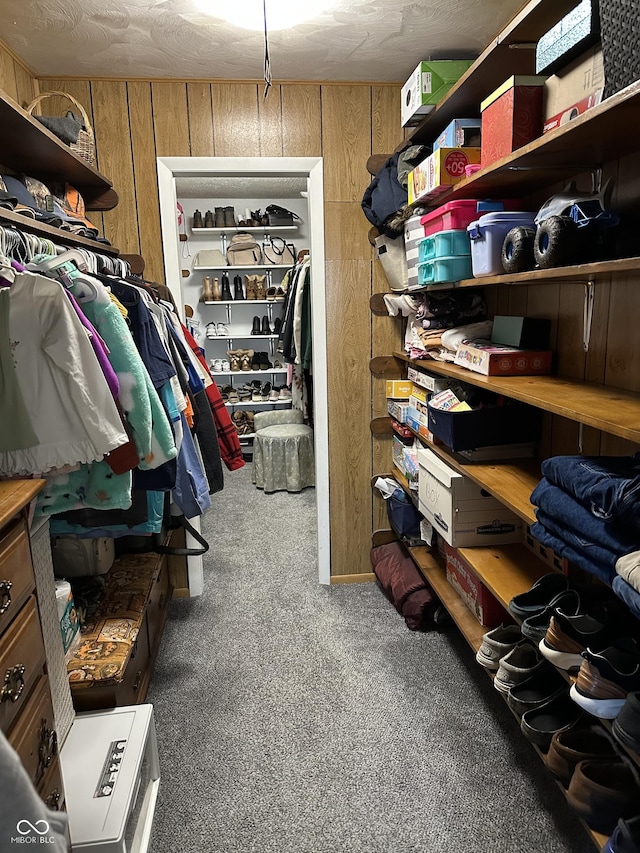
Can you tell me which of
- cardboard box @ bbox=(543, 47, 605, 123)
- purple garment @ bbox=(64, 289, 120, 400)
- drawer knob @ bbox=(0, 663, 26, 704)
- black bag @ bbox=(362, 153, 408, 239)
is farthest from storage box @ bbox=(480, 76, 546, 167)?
drawer knob @ bbox=(0, 663, 26, 704)

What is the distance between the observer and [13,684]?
0.98 m

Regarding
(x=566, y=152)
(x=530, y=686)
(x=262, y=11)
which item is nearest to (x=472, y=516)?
(x=530, y=686)

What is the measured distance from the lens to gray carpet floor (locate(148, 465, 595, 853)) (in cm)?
154

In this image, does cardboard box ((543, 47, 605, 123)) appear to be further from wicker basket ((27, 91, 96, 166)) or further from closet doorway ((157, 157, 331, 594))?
wicker basket ((27, 91, 96, 166))

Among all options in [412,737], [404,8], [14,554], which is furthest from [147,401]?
[404,8]

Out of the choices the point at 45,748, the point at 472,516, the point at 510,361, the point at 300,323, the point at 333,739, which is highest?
the point at 300,323

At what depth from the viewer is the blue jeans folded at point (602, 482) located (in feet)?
3.23

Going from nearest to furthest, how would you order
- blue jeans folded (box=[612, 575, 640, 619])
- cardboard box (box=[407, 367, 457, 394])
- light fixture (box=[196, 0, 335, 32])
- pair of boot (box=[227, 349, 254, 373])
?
blue jeans folded (box=[612, 575, 640, 619])
light fixture (box=[196, 0, 335, 32])
cardboard box (box=[407, 367, 457, 394])
pair of boot (box=[227, 349, 254, 373])

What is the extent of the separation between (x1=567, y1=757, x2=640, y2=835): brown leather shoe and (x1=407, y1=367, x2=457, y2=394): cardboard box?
1302 millimetres

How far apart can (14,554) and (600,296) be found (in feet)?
5.06

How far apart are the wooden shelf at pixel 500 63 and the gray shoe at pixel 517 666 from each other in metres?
1.64

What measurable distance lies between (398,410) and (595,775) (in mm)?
1720

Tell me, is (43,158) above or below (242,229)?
below

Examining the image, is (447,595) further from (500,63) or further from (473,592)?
(500,63)
